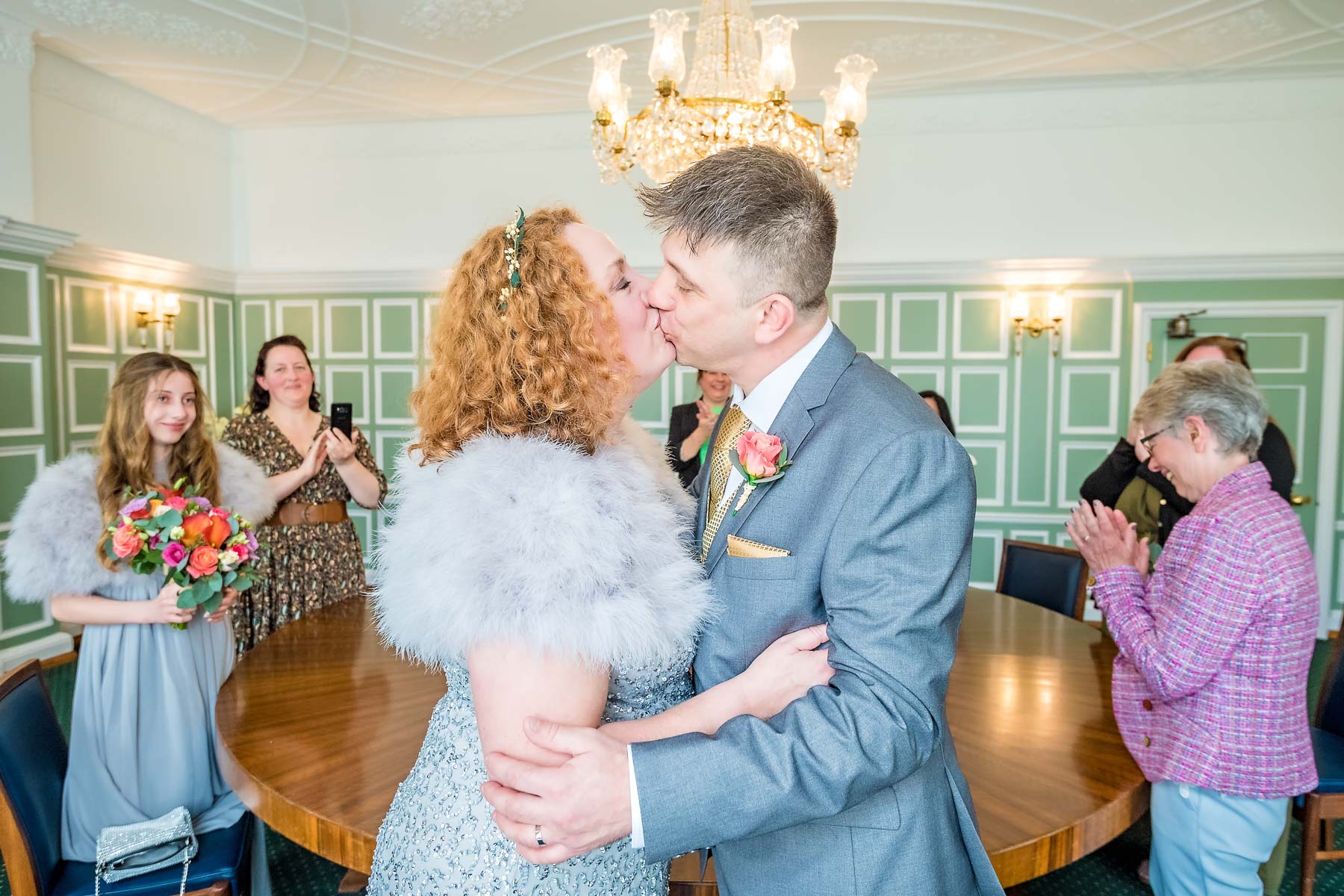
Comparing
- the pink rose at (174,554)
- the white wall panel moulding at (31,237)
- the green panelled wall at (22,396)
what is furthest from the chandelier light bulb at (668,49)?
the green panelled wall at (22,396)

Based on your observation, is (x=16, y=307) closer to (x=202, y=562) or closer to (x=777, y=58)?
(x=202, y=562)

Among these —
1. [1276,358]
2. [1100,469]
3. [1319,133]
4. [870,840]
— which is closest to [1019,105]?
[1319,133]

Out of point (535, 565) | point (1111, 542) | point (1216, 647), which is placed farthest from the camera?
point (1111, 542)

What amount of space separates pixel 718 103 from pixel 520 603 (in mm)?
3005

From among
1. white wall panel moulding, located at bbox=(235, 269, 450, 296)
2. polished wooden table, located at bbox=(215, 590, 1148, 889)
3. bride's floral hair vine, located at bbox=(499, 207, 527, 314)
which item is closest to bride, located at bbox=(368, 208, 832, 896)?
bride's floral hair vine, located at bbox=(499, 207, 527, 314)

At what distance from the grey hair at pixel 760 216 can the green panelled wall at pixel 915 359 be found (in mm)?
5241

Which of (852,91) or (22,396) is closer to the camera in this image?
(852,91)

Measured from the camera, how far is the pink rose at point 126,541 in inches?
95.0

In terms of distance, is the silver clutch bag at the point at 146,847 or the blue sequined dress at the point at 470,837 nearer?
the blue sequined dress at the point at 470,837

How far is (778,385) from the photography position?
4.75 feet

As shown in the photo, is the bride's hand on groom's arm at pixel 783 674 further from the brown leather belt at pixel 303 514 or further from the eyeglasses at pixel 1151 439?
the brown leather belt at pixel 303 514

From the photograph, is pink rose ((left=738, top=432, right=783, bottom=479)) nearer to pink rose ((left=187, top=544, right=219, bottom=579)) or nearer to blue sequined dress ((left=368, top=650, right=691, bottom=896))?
blue sequined dress ((left=368, top=650, right=691, bottom=896))

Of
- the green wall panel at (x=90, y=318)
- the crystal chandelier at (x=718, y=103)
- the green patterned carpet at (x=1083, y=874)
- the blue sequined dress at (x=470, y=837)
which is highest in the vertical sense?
the crystal chandelier at (x=718, y=103)

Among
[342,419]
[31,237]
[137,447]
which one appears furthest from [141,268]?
[137,447]
